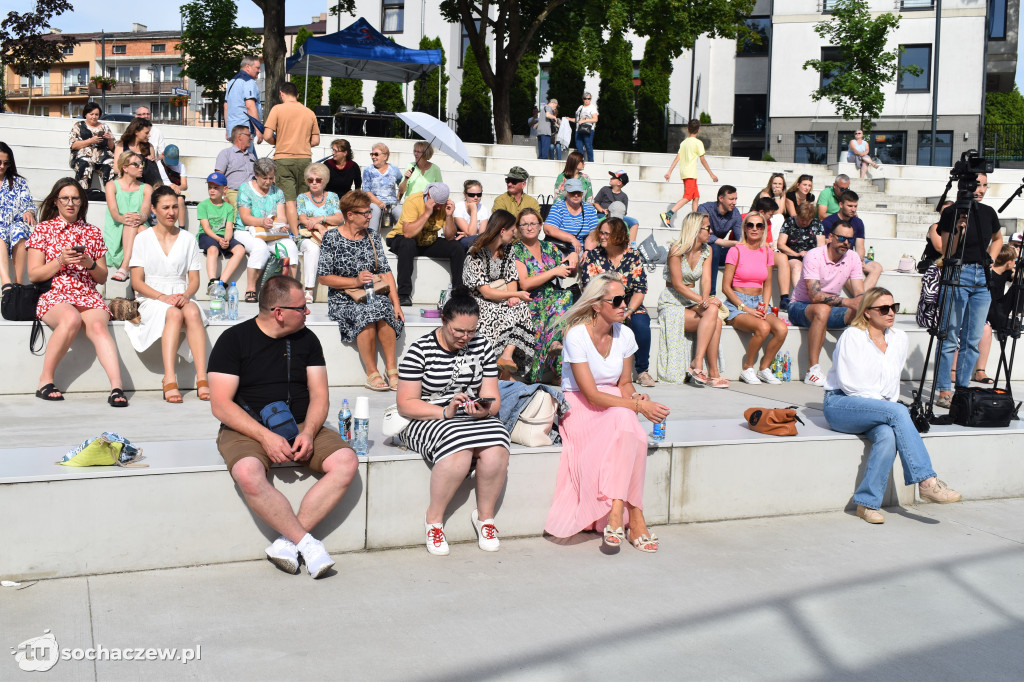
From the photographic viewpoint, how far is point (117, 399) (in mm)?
6520

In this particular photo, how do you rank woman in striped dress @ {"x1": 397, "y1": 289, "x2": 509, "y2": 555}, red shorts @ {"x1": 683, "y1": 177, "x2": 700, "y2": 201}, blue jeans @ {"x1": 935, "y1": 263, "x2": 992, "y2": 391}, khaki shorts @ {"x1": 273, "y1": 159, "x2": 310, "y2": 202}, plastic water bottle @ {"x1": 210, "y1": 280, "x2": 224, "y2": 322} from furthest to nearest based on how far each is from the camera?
1. red shorts @ {"x1": 683, "y1": 177, "x2": 700, "y2": 201}
2. khaki shorts @ {"x1": 273, "y1": 159, "x2": 310, "y2": 202}
3. blue jeans @ {"x1": 935, "y1": 263, "x2": 992, "y2": 391}
4. plastic water bottle @ {"x1": 210, "y1": 280, "x2": 224, "y2": 322}
5. woman in striped dress @ {"x1": 397, "y1": 289, "x2": 509, "y2": 555}

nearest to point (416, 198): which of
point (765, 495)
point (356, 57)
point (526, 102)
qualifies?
point (765, 495)

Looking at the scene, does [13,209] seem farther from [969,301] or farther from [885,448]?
[969,301]

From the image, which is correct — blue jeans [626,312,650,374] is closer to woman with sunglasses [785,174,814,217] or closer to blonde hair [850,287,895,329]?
blonde hair [850,287,895,329]

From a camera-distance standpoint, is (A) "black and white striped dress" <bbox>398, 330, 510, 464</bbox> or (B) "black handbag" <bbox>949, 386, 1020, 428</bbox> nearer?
(A) "black and white striped dress" <bbox>398, 330, 510, 464</bbox>

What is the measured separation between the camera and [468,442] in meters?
5.00

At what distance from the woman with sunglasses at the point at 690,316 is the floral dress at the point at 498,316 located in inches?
59.8

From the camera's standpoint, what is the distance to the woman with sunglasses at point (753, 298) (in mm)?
8820

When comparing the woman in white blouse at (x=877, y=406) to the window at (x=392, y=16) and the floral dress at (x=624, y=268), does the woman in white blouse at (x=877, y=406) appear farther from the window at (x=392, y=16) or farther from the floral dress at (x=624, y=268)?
the window at (x=392, y=16)

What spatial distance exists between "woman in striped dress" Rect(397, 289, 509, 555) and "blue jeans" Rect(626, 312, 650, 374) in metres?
3.01

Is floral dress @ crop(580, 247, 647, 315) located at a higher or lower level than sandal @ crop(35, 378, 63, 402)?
higher

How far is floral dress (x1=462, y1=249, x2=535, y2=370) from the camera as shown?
7438 mm

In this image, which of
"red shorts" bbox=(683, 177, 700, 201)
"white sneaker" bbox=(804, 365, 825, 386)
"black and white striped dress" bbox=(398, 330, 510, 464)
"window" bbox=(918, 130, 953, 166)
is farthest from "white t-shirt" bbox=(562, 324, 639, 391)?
"window" bbox=(918, 130, 953, 166)

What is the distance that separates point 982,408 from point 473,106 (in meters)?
31.2
